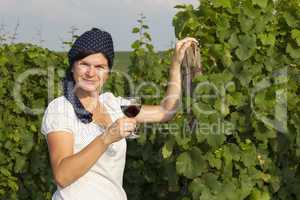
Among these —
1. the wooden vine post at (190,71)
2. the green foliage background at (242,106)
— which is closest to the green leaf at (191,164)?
the green foliage background at (242,106)

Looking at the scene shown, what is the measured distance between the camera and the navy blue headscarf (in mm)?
3377

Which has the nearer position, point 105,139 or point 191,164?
point 105,139

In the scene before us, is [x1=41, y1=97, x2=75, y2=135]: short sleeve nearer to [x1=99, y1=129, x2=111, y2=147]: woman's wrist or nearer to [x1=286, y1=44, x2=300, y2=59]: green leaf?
[x1=99, y1=129, x2=111, y2=147]: woman's wrist

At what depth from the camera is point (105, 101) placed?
3.69m

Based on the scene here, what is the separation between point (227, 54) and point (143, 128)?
5.96ft

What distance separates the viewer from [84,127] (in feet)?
11.2

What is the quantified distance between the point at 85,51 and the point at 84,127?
1.34 feet

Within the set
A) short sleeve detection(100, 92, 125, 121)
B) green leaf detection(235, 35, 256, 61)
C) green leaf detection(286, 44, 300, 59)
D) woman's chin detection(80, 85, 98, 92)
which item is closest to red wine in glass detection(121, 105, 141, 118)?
short sleeve detection(100, 92, 125, 121)

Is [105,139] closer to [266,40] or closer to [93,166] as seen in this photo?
[93,166]

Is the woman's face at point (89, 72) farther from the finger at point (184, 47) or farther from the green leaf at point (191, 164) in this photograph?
the green leaf at point (191, 164)

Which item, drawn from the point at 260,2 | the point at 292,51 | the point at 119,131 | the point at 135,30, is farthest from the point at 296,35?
the point at 135,30

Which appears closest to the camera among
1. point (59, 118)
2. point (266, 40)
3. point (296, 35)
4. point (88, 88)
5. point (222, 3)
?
point (59, 118)

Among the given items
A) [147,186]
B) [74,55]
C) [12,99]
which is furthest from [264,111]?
[12,99]

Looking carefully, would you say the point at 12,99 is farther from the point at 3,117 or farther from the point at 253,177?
the point at 253,177
